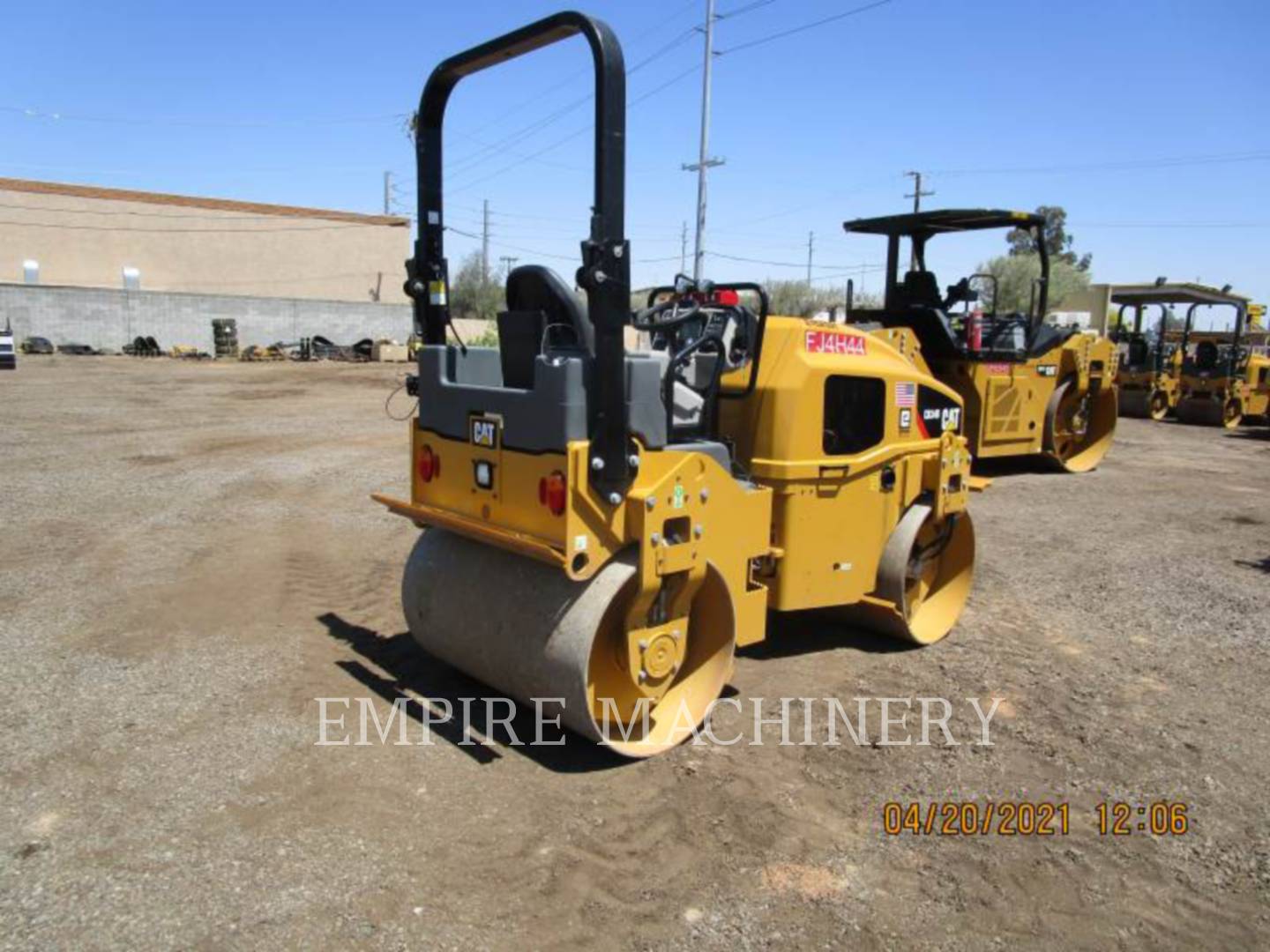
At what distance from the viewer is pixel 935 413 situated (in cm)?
538

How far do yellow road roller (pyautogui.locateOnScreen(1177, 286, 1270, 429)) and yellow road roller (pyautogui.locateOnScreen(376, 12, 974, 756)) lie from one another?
51.5ft

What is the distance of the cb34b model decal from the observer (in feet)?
17.2

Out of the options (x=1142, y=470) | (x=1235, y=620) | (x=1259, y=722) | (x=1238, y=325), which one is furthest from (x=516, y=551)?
(x=1238, y=325)

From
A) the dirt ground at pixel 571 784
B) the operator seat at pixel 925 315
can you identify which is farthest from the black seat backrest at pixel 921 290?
the dirt ground at pixel 571 784

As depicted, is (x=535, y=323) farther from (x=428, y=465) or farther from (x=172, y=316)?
(x=172, y=316)

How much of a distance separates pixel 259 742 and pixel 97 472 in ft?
23.9

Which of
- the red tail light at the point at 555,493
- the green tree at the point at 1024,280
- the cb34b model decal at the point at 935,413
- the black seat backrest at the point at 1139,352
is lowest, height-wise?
the red tail light at the point at 555,493

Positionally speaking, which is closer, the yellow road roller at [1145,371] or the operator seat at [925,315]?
the operator seat at [925,315]

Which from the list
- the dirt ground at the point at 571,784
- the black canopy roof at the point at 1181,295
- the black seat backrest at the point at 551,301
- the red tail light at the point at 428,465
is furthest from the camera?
the black canopy roof at the point at 1181,295

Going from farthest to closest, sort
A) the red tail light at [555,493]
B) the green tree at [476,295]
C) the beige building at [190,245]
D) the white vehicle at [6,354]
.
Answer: the green tree at [476,295], the beige building at [190,245], the white vehicle at [6,354], the red tail light at [555,493]

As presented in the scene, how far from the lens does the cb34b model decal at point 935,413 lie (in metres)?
5.25

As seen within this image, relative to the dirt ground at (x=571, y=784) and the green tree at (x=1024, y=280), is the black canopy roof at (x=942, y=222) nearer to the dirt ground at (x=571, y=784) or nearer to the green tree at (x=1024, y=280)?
the dirt ground at (x=571, y=784)

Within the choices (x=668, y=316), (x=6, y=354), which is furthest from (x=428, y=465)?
(x=6, y=354)

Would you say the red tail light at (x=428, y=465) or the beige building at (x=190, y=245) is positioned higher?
the beige building at (x=190, y=245)
